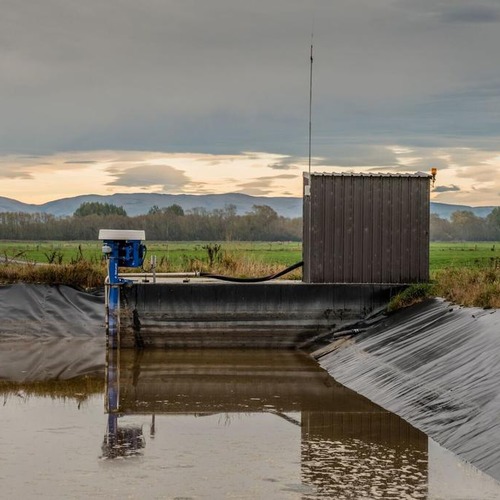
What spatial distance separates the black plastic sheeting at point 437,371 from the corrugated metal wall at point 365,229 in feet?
5.42

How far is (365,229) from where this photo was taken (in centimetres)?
2394

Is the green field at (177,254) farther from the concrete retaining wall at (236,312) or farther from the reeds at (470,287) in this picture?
the reeds at (470,287)

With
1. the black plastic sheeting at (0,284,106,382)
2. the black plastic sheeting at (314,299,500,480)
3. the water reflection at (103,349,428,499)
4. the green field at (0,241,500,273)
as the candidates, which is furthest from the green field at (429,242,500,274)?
the black plastic sheeting at (0,284,106,382)

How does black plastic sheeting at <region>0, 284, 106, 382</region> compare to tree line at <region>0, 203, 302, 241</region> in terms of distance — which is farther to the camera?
tree line at <region>0, 203, 302, 241</region>

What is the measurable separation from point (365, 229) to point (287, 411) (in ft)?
29.7

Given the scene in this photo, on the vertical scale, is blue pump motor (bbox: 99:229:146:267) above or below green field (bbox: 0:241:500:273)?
above

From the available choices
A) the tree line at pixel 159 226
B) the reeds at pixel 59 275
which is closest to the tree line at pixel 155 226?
the tree line at pixel 159 226

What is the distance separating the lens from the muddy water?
10672 millimetres

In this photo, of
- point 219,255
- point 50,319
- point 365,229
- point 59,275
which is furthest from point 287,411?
point 219,255

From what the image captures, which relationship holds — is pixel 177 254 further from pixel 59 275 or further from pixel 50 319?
pixel 50 319

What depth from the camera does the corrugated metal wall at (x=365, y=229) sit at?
23.8 metres

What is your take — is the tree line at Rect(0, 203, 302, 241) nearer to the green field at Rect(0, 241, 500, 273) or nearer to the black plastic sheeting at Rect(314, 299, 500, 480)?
the green field at Rect(0, 241, 500, 273)

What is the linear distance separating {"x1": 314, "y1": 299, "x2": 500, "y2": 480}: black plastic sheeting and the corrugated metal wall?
5.42ft

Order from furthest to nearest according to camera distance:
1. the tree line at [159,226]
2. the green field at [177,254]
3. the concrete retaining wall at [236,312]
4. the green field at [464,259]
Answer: the tree line at [159,226] → the green field at [464,259] → the green field at [177,254] → the concrete retaining wall at [236,312]
